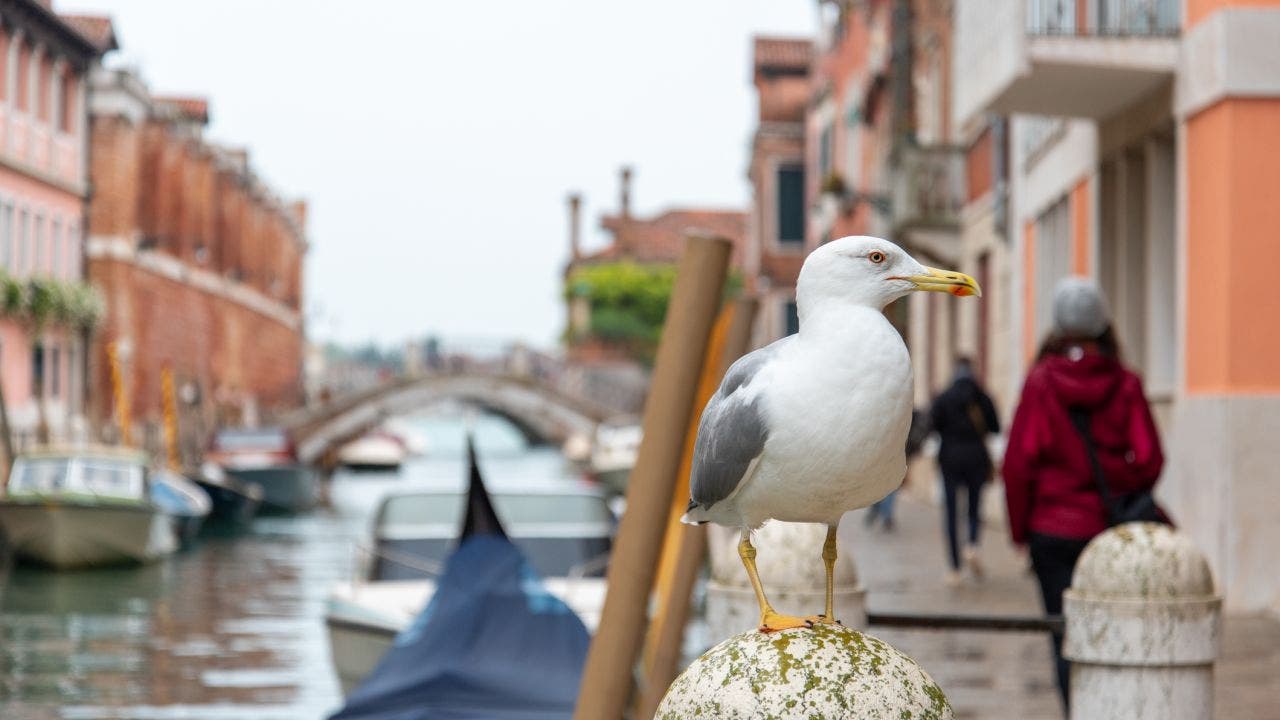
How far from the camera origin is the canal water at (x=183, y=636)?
41.4ft

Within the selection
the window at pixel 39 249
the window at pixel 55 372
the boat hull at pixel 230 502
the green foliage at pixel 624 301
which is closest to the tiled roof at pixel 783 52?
the boat hull at pixel 230 502

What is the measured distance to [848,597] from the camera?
517cm

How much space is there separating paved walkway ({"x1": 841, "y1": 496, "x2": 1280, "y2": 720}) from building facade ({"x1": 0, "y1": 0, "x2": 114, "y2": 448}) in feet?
71.3

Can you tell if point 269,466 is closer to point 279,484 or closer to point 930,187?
point 279,484

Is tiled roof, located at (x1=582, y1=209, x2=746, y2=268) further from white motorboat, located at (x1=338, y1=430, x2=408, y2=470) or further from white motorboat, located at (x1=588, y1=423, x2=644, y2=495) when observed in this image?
white motorboat, located at (x1=588, y1=423, x2=644, y2=495)

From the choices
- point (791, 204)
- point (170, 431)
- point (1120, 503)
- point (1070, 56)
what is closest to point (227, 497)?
point (170, 431)

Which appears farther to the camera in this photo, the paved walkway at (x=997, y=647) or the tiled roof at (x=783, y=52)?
the tiled roof at (x=783, y=52)

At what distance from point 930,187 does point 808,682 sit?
65.6ft

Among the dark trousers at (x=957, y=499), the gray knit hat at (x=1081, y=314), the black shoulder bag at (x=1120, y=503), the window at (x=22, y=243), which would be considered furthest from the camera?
the window at (x=22, y=243)

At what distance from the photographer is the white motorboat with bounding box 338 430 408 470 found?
66000 millimetres

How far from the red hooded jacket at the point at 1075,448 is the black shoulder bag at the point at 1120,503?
2 centimetres

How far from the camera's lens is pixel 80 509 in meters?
22.9

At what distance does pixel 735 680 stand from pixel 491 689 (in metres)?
4.80

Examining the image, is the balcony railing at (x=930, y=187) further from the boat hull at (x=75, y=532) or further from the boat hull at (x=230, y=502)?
the boat hull at (x=230, y=502)
